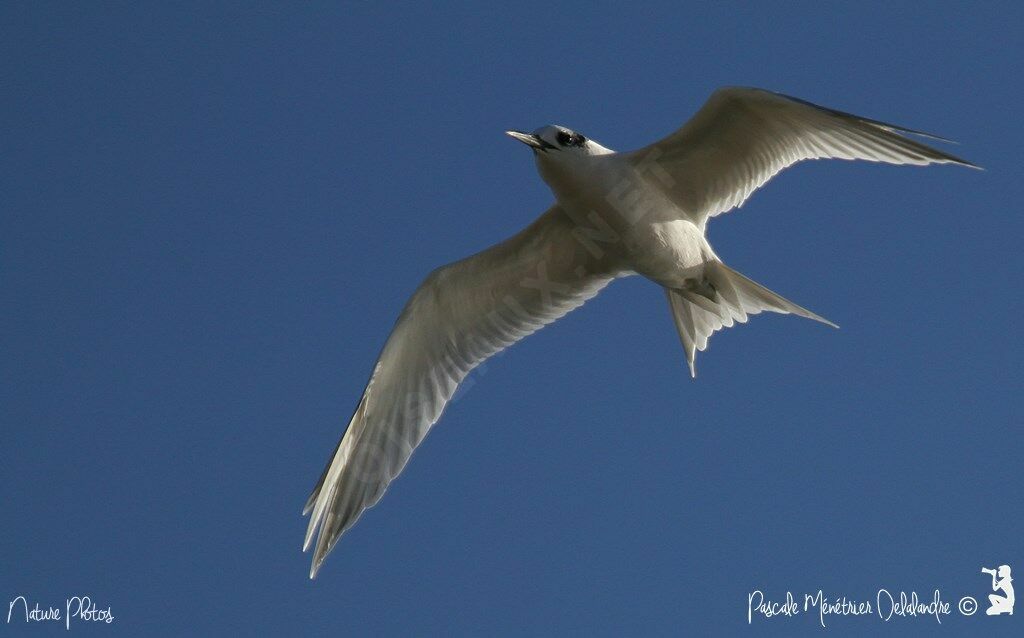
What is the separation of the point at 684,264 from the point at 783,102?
109 cm

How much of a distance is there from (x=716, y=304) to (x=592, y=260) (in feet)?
2.74

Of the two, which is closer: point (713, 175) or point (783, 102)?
point (783, 102)

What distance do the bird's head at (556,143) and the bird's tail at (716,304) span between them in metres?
1.03

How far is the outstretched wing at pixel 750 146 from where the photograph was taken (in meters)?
6.24

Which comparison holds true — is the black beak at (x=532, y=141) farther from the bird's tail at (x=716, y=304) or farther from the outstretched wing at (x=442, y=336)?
the bird's tail at (x=716, y=304)

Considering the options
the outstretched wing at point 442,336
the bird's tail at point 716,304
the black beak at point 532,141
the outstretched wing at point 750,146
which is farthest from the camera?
the outstretched wing at point 442,336

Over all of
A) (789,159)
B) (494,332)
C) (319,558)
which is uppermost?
(789,159)

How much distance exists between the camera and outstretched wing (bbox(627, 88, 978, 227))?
6.24 metres

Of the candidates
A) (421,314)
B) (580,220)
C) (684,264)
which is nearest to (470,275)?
(421,314)

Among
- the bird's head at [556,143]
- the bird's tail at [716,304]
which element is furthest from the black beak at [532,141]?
the bird's tail at [716,304]

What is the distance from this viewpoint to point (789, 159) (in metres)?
6.80

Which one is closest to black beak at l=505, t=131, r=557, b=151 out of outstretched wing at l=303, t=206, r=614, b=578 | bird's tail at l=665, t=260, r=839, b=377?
outstretched wing at l=303, t=206, r=614, b=578

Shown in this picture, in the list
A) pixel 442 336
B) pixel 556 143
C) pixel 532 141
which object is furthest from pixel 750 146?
pixel 442 336

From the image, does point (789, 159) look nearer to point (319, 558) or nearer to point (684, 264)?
point (684, 264)
